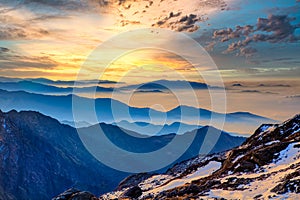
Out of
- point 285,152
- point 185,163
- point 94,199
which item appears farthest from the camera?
point 185,163

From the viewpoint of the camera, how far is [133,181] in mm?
125688

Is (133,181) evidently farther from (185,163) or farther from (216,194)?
(216,194)

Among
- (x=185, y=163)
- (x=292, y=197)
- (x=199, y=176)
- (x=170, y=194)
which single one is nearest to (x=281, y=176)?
(x=292, y=197)

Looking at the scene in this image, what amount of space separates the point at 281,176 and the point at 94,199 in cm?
2571

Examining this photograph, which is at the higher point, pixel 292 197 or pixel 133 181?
pixel 292 197

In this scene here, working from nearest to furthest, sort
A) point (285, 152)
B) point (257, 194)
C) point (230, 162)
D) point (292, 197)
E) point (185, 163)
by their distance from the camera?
point (292, 197) → point (257, 194) → point (285, 152) → point (230, 162) → point (185, 163)

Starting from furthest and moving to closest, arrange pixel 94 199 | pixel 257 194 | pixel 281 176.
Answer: pixel 94 199 < pixel 281 176 < pixel 257 194

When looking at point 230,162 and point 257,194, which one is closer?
point 257,194

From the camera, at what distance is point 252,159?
56312 mm

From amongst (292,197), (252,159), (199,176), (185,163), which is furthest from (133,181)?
(292,197)

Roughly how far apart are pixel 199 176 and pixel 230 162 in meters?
7.11

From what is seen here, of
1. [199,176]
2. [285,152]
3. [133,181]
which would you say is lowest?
[133,181]

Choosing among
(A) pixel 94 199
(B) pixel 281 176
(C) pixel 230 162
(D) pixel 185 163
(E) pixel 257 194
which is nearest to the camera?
(E) pixel 257 194

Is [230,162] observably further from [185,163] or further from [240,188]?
[185,163]
